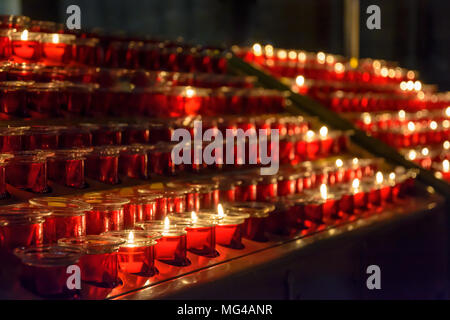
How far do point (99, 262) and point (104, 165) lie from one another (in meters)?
0.58

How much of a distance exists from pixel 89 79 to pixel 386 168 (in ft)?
5.42

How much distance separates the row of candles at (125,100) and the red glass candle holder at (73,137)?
0.16m

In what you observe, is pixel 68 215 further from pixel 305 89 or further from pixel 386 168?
Result: pixel 305 89

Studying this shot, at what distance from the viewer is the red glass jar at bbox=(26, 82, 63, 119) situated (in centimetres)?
213

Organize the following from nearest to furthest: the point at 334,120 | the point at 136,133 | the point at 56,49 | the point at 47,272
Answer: the point at 47,272 < the point at 136,133 < the point at 56,49 < the point at 334,120

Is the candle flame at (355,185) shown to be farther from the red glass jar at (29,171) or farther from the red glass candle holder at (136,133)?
the red glass jar at (29,171)

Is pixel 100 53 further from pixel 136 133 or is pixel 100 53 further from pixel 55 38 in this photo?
pixel 136 133

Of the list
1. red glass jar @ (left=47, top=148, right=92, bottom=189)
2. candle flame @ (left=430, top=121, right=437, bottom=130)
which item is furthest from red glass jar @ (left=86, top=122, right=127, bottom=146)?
candle flame @ (left=430, top=121, right=437, bottom=130)

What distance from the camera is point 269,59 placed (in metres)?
4.46

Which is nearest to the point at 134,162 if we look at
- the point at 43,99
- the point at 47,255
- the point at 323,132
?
the point at 43,99

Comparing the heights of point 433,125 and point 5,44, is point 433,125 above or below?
below

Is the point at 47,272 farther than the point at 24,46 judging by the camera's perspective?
No

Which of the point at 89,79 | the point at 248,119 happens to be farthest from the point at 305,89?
the point at 89,79

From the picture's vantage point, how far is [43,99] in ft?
7.11
